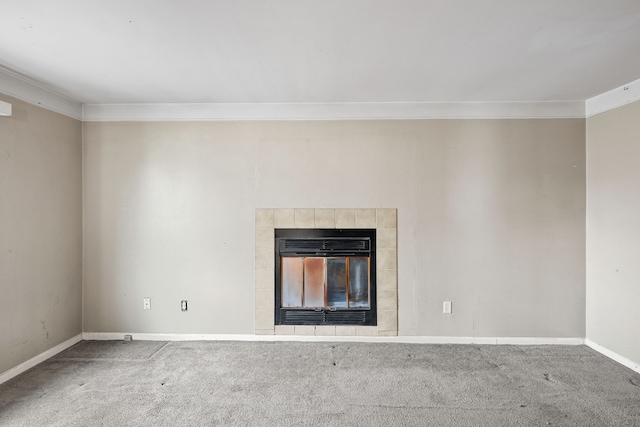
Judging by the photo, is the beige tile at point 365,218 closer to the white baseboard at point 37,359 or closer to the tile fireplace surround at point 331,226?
the tile fireplace surround at point 331,226

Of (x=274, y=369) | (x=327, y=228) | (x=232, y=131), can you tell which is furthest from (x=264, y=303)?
(x=232, y=131)

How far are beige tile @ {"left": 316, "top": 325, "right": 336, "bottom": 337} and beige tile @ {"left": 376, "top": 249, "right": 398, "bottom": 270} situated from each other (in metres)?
0.78

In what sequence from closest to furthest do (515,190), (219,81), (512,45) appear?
(512,45) → (219,81) → (515,190)

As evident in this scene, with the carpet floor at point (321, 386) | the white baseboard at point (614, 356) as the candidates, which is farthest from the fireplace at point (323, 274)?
the white baseboard at point (614, 356)

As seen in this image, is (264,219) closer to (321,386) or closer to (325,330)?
(325,330)

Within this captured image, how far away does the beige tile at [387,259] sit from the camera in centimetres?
335

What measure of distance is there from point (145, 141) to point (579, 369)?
4459mm

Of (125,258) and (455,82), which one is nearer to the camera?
(455,82)

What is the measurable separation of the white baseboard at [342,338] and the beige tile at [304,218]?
3.65 ft

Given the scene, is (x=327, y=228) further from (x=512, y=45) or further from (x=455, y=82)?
(x=512, y=45)

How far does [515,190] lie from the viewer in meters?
3.30

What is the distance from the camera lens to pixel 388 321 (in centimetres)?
333

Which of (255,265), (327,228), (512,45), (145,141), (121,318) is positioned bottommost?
(121,318)

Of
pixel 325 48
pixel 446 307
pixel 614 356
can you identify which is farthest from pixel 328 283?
pixel 614 356
